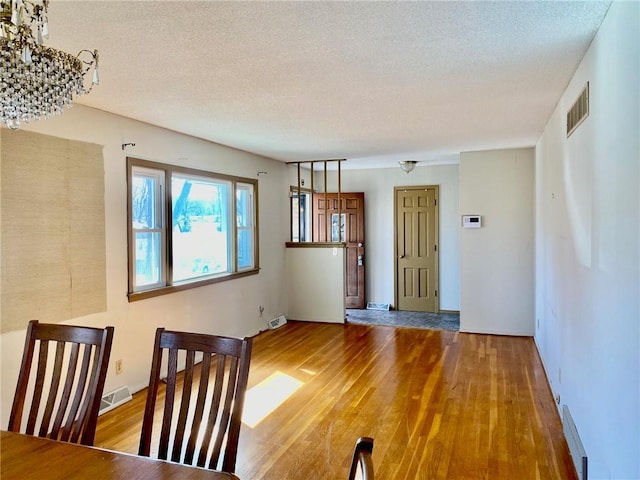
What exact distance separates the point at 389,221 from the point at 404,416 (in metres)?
4.68

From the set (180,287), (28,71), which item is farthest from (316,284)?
(28,71)

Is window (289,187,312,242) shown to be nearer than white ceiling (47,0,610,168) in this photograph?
No

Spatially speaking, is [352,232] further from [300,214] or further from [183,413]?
[183,413]

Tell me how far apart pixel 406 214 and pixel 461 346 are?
2.84 meters

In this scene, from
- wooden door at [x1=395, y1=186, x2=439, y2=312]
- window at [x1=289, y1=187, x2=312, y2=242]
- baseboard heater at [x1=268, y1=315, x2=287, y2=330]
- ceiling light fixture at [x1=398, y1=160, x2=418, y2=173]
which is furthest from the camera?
wooden door at [x1=395, y1=186, x2=439, y2=312]

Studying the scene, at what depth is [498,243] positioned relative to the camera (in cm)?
573

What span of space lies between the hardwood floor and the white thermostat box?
57.6 inches

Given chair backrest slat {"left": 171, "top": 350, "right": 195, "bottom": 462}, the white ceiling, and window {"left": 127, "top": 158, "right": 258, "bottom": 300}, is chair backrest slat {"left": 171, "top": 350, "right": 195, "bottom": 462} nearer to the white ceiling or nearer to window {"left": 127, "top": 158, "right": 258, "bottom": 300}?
the white ceiling

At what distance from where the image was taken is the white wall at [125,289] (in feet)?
10.7

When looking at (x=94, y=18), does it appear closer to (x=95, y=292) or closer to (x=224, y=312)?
(x=95, y=292)

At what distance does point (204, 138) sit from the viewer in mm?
4723

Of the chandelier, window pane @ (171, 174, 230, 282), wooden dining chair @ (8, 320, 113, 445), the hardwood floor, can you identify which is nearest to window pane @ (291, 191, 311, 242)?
window pane @ (171, 174, 230, 282)

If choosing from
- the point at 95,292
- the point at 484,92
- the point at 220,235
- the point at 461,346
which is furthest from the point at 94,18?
the point at 461,346

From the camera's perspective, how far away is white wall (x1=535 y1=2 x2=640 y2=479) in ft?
5.31
